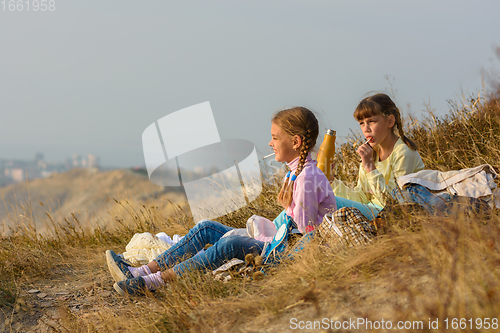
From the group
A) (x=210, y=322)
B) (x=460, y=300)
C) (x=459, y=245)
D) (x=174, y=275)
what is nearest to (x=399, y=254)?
(x=459, y=245)

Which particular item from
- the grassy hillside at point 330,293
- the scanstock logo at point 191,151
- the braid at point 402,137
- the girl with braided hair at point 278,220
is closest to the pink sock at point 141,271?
the girl with braided hair at point 278,220

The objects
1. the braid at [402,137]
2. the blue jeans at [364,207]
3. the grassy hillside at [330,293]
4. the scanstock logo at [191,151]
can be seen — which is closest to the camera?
the grassy hillside at [330,293]

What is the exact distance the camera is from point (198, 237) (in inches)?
142

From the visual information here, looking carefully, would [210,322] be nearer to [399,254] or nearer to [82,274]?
[399,254]

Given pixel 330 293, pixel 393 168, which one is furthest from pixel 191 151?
pixel 330 293

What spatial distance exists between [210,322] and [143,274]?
1.42m

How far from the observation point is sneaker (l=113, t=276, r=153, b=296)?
3137 mm

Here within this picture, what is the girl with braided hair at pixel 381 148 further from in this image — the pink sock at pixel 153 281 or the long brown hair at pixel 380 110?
the pink sock at pixel 153 281

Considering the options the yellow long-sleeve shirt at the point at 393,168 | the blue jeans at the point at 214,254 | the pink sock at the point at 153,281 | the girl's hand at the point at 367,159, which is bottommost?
the pink sock at the point at 153,281

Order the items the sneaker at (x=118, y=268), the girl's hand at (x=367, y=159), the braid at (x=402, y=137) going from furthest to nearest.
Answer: the braid at (x=402, y=137) < the girl's hand at (x=367, y=159) < the sneaker at (x=118, y=268)

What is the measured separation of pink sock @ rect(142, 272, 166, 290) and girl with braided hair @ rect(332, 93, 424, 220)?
5.79ft

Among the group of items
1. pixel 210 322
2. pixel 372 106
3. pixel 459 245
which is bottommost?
pixel 210 322

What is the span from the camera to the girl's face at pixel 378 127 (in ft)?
12.6

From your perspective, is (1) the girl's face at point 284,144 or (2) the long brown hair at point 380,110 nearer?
(1) the girl's face at point 284,144
